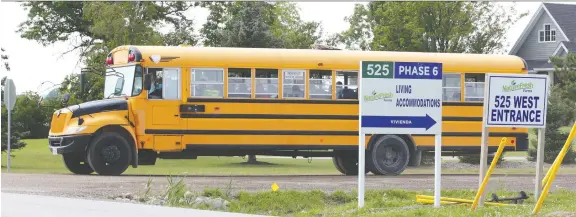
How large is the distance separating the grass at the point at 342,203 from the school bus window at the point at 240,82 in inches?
220

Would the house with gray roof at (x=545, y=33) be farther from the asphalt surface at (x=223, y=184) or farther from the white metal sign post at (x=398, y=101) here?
the white metal sign post at (x=398, y=101)

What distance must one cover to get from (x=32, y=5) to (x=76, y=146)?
115 ft

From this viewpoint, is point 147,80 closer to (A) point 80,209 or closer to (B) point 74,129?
(B) point 74,129

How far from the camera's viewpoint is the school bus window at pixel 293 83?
2595 cm

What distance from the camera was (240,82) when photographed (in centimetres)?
2572

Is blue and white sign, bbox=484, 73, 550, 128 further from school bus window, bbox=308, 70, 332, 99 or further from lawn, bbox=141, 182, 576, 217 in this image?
school bus window, bbox=308, 70, 332, 99

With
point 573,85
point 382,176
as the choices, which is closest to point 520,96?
point 382,176

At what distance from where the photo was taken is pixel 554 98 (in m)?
38.1

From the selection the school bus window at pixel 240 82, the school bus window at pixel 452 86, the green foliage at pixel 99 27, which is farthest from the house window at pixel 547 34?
the school bus window at pixel 240 82

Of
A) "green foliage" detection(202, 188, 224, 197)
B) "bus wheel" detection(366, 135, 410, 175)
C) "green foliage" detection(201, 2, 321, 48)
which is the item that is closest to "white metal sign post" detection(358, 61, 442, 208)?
"green foliage" detection(202, 188, 224, 197)

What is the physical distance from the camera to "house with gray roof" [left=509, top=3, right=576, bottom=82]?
200 feet

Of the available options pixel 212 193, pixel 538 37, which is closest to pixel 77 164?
pixel 212 193

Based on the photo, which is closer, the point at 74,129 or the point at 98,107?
the point at 74,129

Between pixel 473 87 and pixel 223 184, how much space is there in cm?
752
